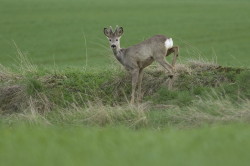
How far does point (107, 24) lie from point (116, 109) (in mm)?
28851

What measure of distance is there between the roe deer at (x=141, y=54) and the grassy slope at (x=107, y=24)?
11877 mm

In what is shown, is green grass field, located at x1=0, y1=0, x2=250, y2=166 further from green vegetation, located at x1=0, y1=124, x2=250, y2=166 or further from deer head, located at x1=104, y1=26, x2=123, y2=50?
deer head, located at x1=104, y1=26, x2=123, y2=50

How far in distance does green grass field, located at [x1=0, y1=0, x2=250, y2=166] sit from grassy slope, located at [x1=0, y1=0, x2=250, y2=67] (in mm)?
211

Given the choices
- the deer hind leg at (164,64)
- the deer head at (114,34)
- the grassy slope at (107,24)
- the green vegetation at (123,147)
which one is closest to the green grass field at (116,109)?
the green vegetation at (123,147)

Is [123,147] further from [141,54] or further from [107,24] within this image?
[107,24]

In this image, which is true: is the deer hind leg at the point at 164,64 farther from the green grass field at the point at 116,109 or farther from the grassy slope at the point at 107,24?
the grassy slope at the point at 107,24

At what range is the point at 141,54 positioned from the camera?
16.6 metres

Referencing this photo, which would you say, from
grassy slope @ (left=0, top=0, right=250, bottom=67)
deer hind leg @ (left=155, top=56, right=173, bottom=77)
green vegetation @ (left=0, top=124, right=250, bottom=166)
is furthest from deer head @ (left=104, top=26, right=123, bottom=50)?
grassy slope @ (left=0, top=0, right=250, bottom=67)

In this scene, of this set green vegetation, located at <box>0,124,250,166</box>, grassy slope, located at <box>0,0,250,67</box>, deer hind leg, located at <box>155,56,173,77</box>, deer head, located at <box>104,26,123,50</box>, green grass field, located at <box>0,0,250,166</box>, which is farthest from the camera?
grassy slope, located at <box>0,0,250,67</box>

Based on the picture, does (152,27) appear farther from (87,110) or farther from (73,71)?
(87,110)

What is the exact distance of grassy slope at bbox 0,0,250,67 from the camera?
34.1m

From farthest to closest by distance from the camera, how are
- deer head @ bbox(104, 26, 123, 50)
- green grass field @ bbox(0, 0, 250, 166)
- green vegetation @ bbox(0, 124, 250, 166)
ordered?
deer head @ bbox(104, 26, 123, 50), green grass field @ bbox(0, 0, 250, 166), green vegetation @ bbox(0, 124, 250, 166)

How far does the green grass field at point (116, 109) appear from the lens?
805 centimetres

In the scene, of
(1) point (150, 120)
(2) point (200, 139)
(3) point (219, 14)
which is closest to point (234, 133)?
(2) point (200, 139)
